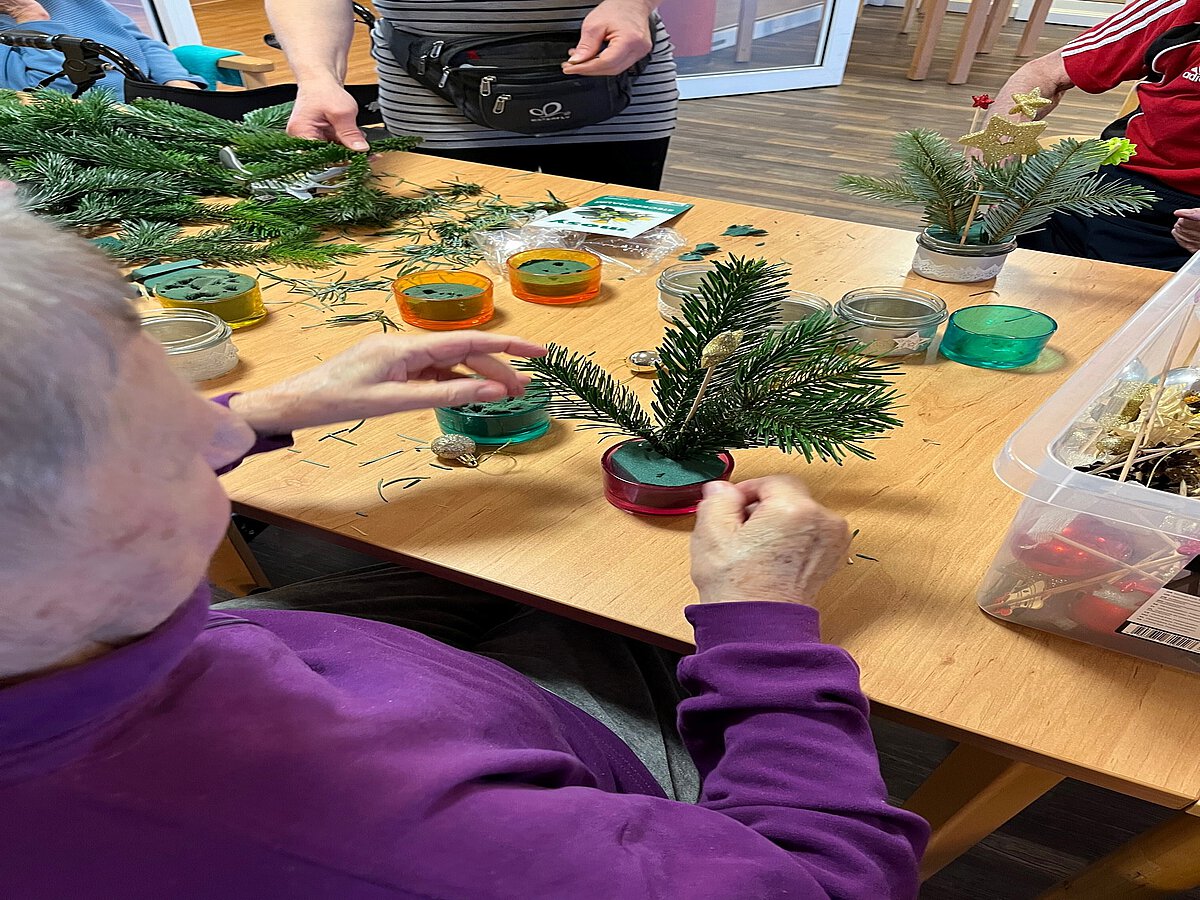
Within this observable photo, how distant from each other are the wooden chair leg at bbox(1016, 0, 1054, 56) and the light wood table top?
5376 millimetres

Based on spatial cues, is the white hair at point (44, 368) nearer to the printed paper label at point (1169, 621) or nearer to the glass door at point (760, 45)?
the printed paper label at point (1169, 621)

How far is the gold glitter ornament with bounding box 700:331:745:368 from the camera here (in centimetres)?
74

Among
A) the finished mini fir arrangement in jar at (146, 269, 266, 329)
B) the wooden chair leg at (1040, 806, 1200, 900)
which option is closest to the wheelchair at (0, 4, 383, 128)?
the finished mini fir arrangement in jar at (146, 269, 266, 329)

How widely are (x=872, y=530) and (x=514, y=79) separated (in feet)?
3.71

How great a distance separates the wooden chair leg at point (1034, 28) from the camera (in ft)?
17.8

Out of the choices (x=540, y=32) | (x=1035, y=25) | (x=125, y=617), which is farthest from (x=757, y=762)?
(x=1035, y=25)

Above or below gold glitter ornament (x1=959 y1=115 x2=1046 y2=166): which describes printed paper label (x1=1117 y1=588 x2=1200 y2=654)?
below

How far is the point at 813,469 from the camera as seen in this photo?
87 centimetres

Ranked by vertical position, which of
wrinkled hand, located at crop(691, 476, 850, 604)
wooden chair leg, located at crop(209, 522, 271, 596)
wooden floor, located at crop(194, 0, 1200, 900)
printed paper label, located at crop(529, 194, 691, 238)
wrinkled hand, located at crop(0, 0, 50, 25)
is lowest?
wooden floor, located at crop(194, 0, 1200, 900)

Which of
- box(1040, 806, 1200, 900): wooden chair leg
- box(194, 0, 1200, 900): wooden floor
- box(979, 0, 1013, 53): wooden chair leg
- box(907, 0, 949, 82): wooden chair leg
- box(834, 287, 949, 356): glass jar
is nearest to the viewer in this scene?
box(1040, 806, 1200, 900): wooden chair leg

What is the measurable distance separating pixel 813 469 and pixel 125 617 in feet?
2.12

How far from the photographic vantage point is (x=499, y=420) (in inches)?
35.2

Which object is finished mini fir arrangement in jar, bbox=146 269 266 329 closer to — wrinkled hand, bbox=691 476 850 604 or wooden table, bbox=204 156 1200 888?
wooden table, bbox=204 156 1200 888

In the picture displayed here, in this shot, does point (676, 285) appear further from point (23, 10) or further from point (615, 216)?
point (23, 10)
